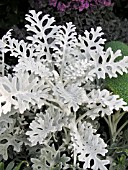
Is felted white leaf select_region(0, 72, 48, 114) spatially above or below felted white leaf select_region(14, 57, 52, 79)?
below

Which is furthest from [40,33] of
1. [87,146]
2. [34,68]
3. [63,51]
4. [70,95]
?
[87,146]

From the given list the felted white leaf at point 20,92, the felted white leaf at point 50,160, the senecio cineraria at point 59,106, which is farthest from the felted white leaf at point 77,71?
the felted white leaf at point 50,160

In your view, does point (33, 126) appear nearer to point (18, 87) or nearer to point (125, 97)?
point (18, 87)

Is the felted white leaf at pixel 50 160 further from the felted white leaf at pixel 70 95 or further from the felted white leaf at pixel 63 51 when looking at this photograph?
the felted white leaf at pixel 63 51

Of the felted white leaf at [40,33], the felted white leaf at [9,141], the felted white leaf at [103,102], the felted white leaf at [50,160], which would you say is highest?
the felted white leaf at [40,33]

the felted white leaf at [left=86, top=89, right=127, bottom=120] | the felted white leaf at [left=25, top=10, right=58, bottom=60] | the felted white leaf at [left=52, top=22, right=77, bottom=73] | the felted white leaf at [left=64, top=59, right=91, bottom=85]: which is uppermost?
the felted white leaf at [left=25, top=10, right=58, bottom=60]

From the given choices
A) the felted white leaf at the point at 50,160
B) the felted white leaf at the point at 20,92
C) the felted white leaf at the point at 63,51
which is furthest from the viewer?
the felted white leaf at the point at 63,51

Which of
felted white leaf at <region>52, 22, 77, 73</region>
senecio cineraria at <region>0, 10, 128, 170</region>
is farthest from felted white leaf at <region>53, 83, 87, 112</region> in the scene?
felted white leaf at <region>52, 22, 77, 73</region>

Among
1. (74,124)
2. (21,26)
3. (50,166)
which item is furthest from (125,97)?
(21,26)

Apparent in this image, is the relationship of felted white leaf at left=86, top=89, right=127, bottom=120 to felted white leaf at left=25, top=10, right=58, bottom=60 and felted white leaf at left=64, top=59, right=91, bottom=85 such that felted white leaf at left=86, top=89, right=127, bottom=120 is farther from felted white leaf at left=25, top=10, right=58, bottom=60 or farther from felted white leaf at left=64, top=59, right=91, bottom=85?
felted white leaf at left=25, top=10, right=58, bottom=60
